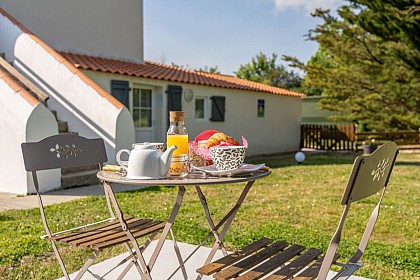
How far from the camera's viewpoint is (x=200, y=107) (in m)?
13.5

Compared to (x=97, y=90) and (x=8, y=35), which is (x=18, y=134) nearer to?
(x=97, y=90)

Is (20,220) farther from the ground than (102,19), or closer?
closer

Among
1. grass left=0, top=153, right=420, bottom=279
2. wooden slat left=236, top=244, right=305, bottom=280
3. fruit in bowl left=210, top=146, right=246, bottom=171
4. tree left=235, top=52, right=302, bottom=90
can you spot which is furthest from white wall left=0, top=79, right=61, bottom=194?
tree left=235, top=52, right=302, bottom=90

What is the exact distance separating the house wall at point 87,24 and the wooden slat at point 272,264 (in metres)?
9.74

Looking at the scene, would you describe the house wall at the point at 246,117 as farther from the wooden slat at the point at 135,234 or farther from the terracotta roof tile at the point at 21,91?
the wooden slat at the point at 135,234

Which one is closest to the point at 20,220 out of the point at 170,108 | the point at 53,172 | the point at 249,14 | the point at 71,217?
the point at 71,217

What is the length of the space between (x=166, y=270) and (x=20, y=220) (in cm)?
259

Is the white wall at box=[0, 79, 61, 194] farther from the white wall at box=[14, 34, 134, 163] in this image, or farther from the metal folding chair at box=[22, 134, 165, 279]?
the metal folding chair at box=[22, 134, 165, 279]

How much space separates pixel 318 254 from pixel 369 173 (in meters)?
0.83

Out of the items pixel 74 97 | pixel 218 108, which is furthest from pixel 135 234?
pixel 218 108

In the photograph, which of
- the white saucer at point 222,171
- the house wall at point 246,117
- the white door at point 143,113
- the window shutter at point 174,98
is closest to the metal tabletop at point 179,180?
the white saucer at point 222,171

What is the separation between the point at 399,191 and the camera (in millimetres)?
7586

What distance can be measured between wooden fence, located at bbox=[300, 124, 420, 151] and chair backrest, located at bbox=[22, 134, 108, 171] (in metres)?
16.2

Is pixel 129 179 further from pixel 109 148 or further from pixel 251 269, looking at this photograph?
pixel 109 148
